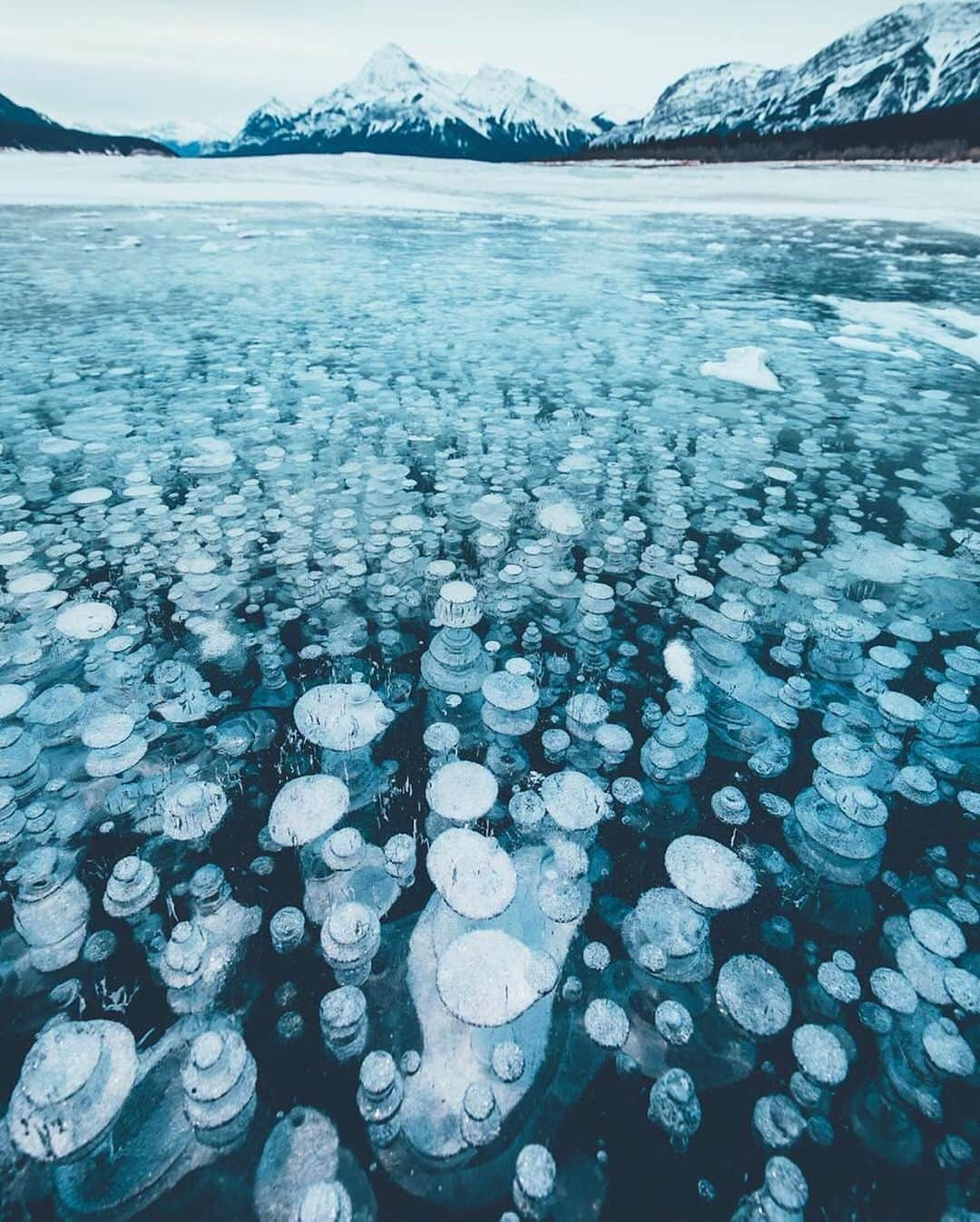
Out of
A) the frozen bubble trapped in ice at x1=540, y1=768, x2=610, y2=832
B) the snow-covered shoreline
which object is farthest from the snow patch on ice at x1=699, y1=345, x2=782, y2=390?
the snow-covered shoreline

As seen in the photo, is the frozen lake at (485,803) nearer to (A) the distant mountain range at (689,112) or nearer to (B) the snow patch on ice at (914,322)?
(B) the snow patch on ice at (914,322)

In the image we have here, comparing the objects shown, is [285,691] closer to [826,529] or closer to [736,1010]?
[736,1010]

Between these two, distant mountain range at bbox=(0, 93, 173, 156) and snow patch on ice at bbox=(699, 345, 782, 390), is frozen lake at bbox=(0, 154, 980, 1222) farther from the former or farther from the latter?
distant mountain range at bbox=(0, 93, 173, 156)

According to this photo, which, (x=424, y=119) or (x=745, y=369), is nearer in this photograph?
(x=745, y=369)

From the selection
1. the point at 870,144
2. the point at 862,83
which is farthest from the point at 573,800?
the point at 862,83

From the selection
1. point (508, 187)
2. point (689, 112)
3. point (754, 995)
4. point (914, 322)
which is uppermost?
point (689, 112)

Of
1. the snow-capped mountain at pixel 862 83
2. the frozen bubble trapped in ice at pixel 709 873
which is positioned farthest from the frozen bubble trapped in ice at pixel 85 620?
the snow-capped mountain at pixel 862 83

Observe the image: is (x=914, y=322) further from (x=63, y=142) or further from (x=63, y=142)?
(x=63, y=142)
